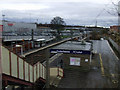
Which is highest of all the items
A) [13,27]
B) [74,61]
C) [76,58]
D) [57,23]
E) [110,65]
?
[57,23]

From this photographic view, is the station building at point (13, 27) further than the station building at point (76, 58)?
Yes

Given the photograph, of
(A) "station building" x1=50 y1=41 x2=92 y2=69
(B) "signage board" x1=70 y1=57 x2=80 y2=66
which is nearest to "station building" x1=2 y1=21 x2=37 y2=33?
(A) "station building" x1=50 y1=41 x2=92 y2=69

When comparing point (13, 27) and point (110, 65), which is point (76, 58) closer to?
point (110, 65)

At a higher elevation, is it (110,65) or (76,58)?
(76,58)

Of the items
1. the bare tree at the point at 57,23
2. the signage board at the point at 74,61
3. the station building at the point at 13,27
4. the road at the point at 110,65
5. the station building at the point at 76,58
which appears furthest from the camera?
the bare tree at the point at 57,23

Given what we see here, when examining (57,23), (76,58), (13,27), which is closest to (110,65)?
(76,58)

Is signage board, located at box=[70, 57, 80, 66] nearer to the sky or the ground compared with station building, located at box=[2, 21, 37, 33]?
nearer to the ground

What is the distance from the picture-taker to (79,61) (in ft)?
34.4

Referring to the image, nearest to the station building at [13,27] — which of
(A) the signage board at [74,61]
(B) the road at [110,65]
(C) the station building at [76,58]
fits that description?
(C) the station building at [76,58]

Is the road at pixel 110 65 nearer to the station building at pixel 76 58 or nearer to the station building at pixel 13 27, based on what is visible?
the station building at pixel 76 58

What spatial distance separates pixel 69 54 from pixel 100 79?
10.3ft

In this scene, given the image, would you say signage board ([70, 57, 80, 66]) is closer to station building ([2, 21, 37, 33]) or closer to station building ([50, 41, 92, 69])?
station building ([50, 41, 92, 69])

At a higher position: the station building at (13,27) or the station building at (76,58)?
the station building at (13,27)

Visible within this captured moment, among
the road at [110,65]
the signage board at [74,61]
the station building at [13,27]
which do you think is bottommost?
the road at [110,65]
